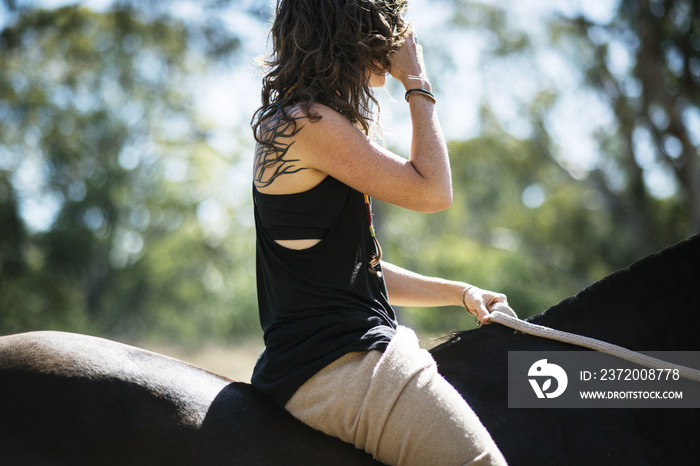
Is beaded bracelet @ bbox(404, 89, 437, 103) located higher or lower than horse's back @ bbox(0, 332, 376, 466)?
higher

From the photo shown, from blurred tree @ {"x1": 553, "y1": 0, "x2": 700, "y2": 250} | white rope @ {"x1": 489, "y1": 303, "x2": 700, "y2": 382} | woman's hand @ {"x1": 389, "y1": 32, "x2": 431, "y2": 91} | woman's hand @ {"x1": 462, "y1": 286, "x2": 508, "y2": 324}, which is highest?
blurred tree @ {"x1": 553, "y1": 0, "x2": 700, "y2": 250}

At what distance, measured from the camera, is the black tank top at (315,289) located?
175 centimetres

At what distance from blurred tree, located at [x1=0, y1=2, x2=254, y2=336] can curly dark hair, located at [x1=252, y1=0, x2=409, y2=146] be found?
10574 mm

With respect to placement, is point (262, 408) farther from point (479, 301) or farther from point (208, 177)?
point (208, 177)

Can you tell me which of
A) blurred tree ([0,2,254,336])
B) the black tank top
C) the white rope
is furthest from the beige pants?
blurred tree ([0,2,254,336])

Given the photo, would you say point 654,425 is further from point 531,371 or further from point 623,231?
point 623,231

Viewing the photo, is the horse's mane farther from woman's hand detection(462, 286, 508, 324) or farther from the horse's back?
the horse's back

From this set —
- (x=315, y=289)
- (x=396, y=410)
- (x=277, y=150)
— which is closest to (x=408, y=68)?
(x=277, y=150)

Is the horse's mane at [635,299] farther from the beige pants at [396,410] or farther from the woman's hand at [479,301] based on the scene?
the beige pants at [396,410]

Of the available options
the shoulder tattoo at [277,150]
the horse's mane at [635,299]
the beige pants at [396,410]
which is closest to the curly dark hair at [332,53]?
the shoulder tattoo at [277,150]

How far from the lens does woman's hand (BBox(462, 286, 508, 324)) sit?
7.44 feet

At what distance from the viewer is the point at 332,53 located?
6.22ft

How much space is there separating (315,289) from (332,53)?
0.75 metres

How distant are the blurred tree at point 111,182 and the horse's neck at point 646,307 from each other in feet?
35.8
